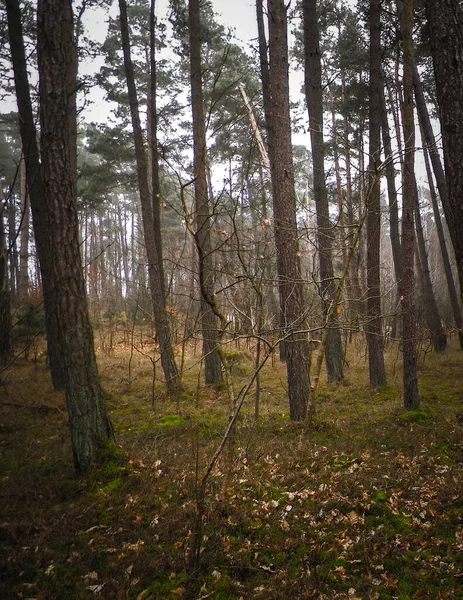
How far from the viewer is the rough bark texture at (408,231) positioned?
6992mm

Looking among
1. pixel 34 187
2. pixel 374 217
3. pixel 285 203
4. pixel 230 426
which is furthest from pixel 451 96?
pixel 34 187

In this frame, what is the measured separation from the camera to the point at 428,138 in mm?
11266

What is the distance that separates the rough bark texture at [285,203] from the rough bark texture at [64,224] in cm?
348

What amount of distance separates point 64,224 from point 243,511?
13.1ft

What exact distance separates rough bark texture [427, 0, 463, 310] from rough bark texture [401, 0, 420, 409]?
3054 mm

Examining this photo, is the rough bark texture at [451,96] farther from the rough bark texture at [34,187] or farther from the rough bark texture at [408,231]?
the rough bark texture at [34,187]

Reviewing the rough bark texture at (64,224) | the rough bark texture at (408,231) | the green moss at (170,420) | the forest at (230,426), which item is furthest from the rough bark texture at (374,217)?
the rough bark texture at (64,224)

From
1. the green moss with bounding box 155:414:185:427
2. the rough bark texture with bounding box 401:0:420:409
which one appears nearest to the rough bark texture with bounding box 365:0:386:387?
the rough bark texture with bounding box 401:0:420:409

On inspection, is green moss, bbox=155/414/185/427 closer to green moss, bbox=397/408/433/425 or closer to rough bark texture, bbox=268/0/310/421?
rough bark texture, bbox=268/0/310/421

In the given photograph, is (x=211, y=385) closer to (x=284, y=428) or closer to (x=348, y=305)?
(x=284, y=428)

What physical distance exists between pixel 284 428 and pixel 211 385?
3.60 m

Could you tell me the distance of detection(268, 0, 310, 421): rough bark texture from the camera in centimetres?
666

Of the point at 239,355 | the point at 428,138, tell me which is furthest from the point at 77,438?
the point at 428,138

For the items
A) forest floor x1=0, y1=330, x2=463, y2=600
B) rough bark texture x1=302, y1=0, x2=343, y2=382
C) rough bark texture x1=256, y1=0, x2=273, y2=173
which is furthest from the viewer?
rough bark texture x1=256, y1=0, x2=273, y2=173
